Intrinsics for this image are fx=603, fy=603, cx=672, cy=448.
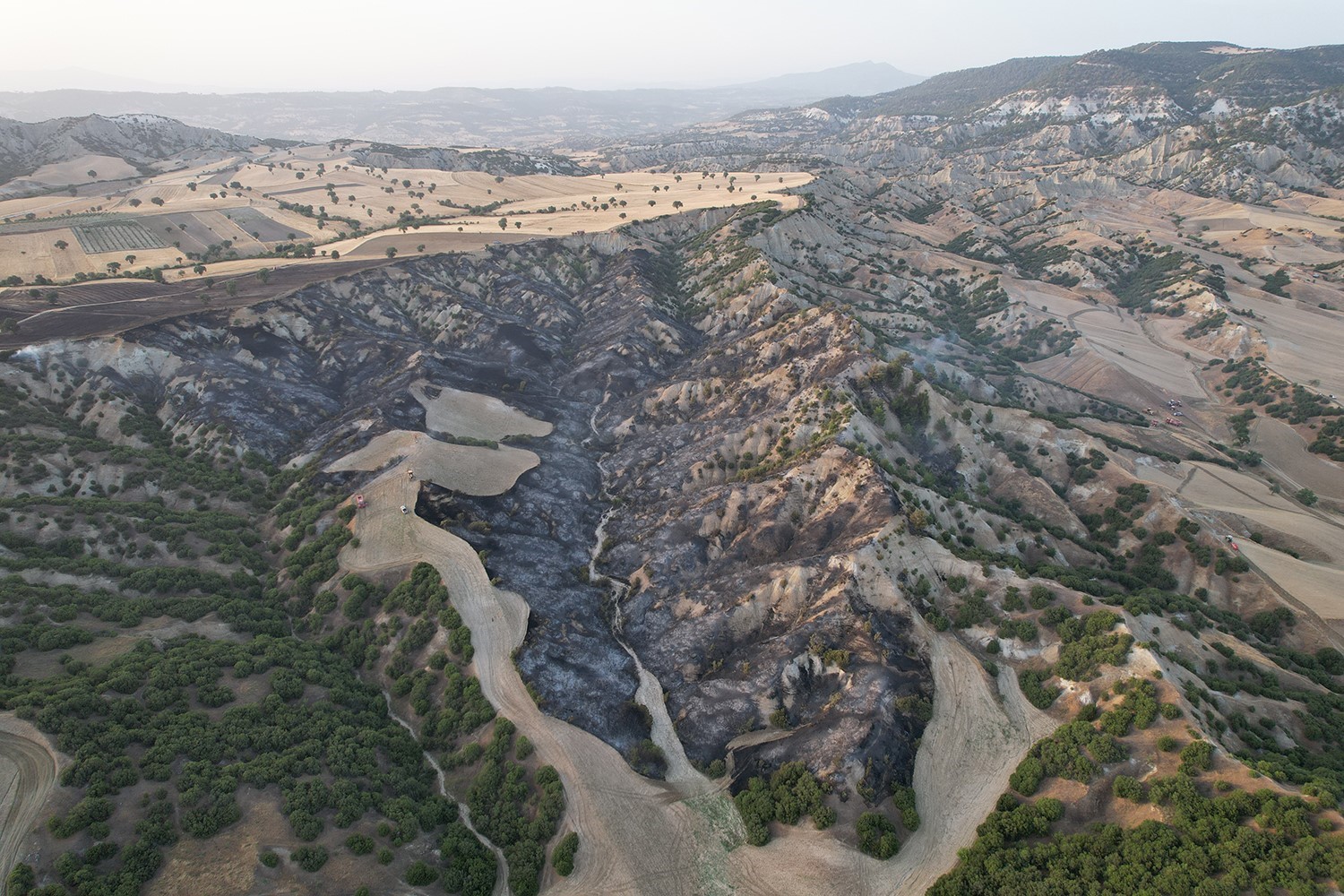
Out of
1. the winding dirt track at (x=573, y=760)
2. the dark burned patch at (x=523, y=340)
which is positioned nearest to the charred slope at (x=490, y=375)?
the dark burned patch at (x=523, y=340)

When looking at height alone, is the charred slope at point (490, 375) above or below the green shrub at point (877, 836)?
above

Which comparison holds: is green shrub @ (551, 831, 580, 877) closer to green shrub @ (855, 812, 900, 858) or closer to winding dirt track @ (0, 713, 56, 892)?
green shrub @ (855, 812, 900, 858)

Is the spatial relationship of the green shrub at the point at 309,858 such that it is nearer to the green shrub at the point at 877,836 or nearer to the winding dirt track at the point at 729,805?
the winding dirt track at the point at 729,805

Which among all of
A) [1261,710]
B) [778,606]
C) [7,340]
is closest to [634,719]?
[778,606]

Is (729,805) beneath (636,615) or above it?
beneath

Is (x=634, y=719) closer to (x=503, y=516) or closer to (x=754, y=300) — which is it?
(x=503, y=516)

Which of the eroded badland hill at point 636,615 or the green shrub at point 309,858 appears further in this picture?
the eroded badland hill at point 636,615

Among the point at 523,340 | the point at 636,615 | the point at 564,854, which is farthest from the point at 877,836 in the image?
the point at 523,340

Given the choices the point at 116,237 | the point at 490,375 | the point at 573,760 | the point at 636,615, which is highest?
the point at 116,237

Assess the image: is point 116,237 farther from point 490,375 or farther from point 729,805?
point 729,805
